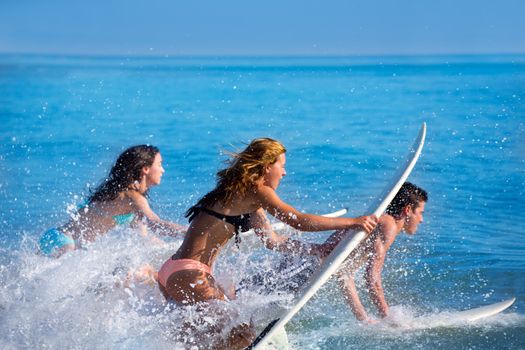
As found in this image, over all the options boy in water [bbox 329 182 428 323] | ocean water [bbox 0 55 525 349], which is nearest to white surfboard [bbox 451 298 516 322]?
ocean water [bbox 0 55 525 349]

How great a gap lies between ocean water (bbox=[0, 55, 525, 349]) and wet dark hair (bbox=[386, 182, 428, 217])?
0.73 m

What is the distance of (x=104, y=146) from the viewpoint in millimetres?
13438

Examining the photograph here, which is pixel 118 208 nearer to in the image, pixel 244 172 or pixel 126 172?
pixel 126 172

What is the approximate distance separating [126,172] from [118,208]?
0.85 feet

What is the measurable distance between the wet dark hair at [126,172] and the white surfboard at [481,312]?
2.34 metres

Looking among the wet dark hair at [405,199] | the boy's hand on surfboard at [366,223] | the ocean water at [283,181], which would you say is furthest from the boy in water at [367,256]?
the boy's hand on surfboard at [366,223]

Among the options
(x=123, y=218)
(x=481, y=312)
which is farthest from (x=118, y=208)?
(x=481, y=312)

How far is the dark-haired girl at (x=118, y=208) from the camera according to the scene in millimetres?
5645

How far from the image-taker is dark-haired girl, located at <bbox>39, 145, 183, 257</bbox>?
18.5 feet

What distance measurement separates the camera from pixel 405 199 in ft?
16.5

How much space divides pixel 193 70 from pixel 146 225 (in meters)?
22.8

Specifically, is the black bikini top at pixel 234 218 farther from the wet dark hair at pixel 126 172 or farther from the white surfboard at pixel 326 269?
the wet dark hair at pixel 126 172

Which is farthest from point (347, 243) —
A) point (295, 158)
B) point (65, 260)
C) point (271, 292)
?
point (295, 158)

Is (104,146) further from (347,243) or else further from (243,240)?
(347,243)
